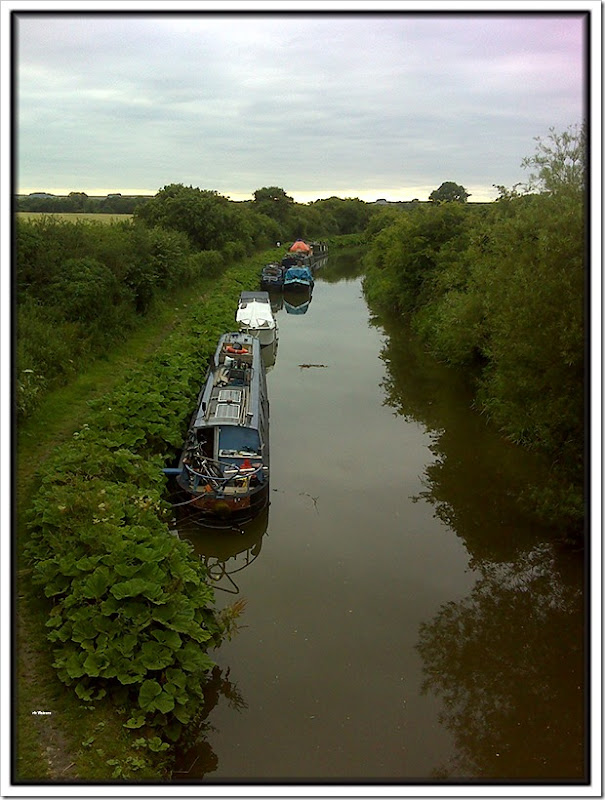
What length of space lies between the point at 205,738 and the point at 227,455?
5.88 meters

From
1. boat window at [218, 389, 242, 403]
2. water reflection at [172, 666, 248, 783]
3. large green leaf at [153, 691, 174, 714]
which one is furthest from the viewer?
boat window at [218, 389, 242, 403]

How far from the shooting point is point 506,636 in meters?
9.57

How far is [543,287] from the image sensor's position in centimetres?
959

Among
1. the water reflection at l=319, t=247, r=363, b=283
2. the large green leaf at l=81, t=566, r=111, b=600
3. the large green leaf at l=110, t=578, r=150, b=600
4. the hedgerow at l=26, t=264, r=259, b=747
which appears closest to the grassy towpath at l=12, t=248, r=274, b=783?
the hedgerow at l=26, t=264, r=259, b=747

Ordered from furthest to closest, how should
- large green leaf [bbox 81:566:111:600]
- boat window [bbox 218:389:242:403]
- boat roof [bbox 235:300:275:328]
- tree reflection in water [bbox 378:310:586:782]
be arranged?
boat roof [bbox 235:300:275:328], boat window [bbox 218:389:242:403], tree reflection in water [bbox 378:310:586:782], large green leaf [bbox 81:566:111:600]

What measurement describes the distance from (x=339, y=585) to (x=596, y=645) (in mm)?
5650

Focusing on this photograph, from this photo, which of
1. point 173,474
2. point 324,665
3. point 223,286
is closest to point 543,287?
point 324,665

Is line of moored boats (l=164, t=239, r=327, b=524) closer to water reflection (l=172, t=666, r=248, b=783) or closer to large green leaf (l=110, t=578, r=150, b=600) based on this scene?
water reflection (l=172, t=666, r=248, b=783)

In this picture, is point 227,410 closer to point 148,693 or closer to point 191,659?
point 191,659

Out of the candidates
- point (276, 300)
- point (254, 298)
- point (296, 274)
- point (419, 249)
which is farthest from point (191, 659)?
point (296, 274)

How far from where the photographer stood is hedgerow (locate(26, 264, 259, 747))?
→ 274 inches

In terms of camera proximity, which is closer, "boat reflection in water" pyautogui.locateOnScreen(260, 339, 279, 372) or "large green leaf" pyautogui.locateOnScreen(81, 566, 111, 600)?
"large green leaf" pyautogui.locateOnScreen(81, 566, 111, 600)

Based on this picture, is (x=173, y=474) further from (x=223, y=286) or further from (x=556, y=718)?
(x=223, y=286)

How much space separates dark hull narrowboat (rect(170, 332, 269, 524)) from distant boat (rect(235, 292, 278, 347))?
9872 mm
